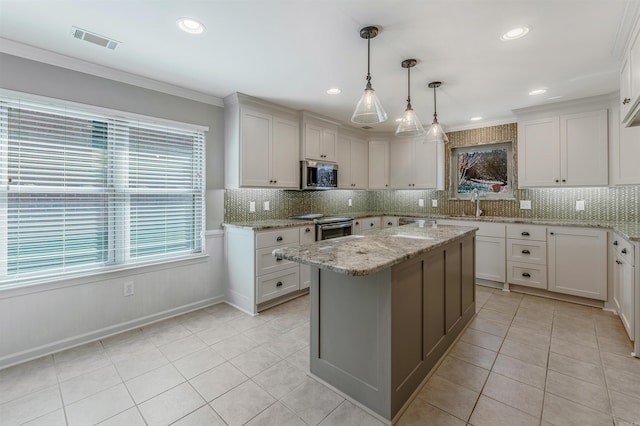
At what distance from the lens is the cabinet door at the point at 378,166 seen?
17.5 ft

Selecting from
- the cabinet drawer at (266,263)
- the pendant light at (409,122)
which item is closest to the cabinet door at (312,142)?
the cabinet drawer at (266,263)

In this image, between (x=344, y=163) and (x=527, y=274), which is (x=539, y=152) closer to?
(x=527, y=274)

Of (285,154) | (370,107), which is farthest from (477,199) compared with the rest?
(370,107)

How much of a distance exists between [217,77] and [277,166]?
4.14ft

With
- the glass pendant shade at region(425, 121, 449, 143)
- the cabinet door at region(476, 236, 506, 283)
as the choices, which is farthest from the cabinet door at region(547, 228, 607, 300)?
the glass pendant shade at region(425, 121, 449, 143)

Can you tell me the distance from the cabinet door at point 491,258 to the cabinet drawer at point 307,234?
7.63 ft

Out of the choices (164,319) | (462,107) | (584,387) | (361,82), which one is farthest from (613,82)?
(164,319)

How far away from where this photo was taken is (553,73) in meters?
2.79

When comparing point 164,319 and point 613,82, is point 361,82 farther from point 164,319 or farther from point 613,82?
point 164,319

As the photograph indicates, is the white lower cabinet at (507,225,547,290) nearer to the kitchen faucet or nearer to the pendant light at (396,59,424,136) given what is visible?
the kitchen faucet

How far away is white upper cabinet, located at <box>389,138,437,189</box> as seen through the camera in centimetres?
489

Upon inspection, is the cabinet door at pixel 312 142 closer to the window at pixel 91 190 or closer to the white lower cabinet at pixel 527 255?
the window at pixel 91 190

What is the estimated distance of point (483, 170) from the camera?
462 cm

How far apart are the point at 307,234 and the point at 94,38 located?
8.90ft
